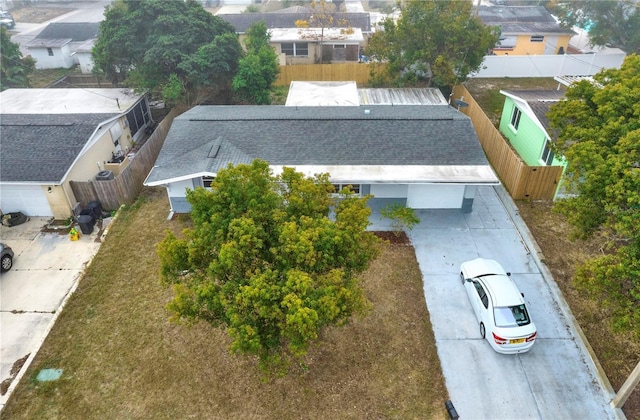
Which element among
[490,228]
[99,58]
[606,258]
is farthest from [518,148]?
[99,58]

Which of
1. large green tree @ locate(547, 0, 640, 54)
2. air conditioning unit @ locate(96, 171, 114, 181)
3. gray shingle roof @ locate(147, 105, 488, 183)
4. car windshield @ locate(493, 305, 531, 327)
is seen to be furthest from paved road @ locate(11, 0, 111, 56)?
car windshield @ locate(493, 305, 531, 327)

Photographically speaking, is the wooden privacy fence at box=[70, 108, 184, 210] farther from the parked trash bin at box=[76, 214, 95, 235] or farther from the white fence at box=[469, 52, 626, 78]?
the white fence at box=[469, 52, 626, 78]

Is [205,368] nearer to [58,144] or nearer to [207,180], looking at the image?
[207,180]

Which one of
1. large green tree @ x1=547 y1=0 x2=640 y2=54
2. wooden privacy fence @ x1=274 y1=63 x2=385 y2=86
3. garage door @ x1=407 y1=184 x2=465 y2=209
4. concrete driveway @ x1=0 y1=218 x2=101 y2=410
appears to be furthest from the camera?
large green tree @ x1=547 y1=0 x2=640 y2=54

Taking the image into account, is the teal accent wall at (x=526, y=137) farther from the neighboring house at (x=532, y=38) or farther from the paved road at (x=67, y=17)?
the paved road at (x=67, y=17)

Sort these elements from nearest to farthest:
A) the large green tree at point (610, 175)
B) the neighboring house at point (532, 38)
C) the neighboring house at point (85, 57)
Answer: the large green tree at point (610, 175), the neighboring house at point (85, 57), the neighboring house at point (532, 38)

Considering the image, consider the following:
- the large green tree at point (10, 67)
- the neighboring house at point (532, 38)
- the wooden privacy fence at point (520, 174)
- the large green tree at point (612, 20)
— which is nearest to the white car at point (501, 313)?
the wooden privacy fence at point (520, 174)

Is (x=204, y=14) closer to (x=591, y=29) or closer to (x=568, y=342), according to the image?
(x=568, y=342)
